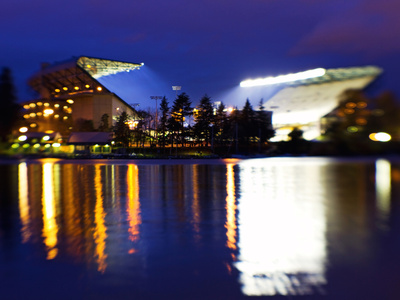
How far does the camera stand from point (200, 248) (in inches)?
171

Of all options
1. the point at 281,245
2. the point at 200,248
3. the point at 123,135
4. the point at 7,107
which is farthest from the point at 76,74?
the point at 281,245

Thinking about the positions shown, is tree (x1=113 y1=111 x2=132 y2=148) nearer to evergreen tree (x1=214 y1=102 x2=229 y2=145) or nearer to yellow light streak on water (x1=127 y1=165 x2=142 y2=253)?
evergreen tree (x1=214 y1=102 x2=229 y2=145)

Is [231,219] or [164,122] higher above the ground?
[164,122]

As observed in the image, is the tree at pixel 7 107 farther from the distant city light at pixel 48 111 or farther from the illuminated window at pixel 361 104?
the distant city light at pixel 48 111

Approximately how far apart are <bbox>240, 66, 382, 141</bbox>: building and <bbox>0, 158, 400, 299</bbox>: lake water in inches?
988

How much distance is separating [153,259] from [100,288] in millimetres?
899

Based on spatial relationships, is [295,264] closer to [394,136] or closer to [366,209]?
[366,209]

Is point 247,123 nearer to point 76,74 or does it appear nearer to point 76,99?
point 76,99

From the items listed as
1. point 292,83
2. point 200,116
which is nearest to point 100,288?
point 200,116

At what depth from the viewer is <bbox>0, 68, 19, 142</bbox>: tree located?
12.5 m

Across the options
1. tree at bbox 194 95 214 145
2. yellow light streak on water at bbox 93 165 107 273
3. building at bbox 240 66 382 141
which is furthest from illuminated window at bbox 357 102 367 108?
yellow light streak on water at bbox 93 165 107 273

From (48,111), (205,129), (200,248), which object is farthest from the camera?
(48,111)

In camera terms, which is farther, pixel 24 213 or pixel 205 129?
pixel 205 129

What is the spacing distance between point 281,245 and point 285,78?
179 feet
